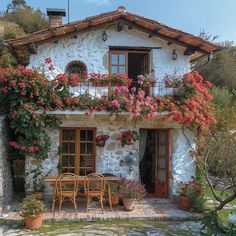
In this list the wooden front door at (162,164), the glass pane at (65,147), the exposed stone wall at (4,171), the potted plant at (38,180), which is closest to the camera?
the exposed stone wall at (4,171)

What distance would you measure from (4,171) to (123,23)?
19.3 ft

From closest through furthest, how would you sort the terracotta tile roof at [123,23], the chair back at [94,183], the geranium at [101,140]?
the chair back at [94,183]
the terracotta tile roof at [123,23]
the geranium at [101,140]

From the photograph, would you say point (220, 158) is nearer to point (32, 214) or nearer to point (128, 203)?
point (128, 203)

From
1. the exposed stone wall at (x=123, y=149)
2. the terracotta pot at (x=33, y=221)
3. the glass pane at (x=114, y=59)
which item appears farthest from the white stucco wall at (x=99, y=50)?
→ the terracotta pot at (x=33, y=221)

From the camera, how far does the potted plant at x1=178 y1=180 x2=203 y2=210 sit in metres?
9.64

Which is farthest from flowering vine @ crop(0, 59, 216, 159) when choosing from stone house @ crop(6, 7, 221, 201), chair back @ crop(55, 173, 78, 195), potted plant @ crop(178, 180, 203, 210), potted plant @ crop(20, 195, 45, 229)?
potted plant @ crop(20, 195, 45, 229)

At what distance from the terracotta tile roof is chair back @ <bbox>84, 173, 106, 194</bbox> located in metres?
4.46

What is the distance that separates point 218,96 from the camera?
71.9ft

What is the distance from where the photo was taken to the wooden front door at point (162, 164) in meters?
11.2

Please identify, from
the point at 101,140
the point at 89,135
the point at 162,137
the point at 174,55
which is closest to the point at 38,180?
the point at 89,135

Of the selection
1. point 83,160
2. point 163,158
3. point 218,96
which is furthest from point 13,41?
point 218,96

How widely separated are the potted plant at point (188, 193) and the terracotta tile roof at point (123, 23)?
4429 millimetres

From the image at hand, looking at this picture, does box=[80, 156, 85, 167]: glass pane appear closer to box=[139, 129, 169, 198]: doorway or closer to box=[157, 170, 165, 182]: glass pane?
box=[139, 129, 169, 198]: doorway

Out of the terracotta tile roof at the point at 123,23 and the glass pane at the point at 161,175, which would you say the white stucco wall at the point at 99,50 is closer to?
the terracotta tile roof at the point at 123,23
